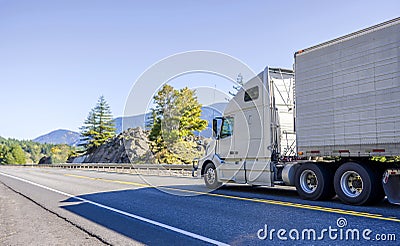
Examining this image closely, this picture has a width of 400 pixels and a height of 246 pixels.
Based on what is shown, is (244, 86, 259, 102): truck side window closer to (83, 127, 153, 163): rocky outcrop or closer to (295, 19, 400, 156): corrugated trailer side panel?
(295, 19, 400, 156): corrugated trailer side panel

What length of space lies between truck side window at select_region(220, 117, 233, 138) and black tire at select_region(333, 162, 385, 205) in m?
4.68

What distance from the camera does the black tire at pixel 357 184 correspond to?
886 centimetres

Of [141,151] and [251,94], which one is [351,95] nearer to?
[251,94]

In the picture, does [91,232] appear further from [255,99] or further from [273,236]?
[255,99]

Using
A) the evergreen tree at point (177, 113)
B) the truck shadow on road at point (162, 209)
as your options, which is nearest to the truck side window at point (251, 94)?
the truck shadow on road at point (162, 209)

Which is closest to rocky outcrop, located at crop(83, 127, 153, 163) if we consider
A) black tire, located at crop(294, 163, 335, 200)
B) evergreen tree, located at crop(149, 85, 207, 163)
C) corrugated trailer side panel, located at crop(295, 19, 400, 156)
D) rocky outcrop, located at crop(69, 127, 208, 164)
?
rocky outcrop, located at crop(69, 127, 208, 164)

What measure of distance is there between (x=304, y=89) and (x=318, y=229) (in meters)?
5.01

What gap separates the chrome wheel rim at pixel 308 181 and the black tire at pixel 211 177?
3898 mm

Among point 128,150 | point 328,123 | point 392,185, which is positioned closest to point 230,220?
point 392,185

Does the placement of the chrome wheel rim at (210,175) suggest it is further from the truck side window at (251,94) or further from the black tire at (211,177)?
the truck side window at (251,94)

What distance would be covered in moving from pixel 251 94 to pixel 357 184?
4.64 meters

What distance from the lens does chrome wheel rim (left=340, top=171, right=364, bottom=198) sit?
9.20m

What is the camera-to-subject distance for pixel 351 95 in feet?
31.2

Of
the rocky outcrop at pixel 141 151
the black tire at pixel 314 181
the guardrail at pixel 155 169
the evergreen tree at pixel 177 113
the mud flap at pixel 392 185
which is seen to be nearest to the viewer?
the mud flap at pixel 392 185
